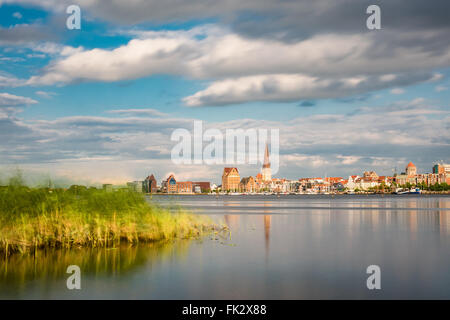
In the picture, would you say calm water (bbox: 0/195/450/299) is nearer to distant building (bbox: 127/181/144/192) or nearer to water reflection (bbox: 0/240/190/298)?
water reflection (bbox: 0/240/190/298)

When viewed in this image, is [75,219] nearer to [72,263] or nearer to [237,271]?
[72,263]

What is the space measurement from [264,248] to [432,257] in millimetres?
8369

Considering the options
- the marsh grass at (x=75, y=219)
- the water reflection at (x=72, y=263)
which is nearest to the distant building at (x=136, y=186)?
the marsh grass at (x=75, y=219)

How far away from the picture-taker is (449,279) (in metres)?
15.5

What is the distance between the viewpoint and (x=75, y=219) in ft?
66.7

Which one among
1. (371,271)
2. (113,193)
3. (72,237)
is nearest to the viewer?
(371,271)

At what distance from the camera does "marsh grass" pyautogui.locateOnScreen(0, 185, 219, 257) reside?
737 inches

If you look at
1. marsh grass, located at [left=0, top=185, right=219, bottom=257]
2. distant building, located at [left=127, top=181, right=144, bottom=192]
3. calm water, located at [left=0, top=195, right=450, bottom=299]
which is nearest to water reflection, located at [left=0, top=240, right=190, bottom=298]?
calm water, located at [left=0, top=195, right=450, bottom=299]

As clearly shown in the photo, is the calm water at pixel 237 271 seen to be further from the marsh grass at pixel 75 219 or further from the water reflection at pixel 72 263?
the marsh grass at pixel 75 219
